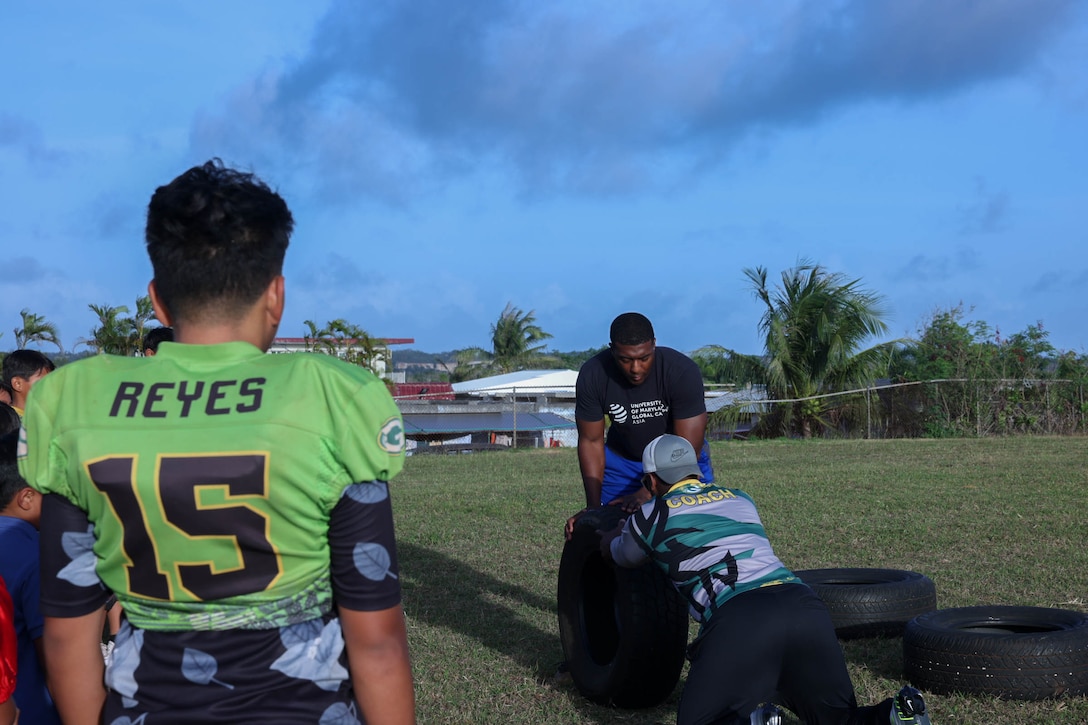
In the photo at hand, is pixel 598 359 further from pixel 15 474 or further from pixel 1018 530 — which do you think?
pixel 1018 530

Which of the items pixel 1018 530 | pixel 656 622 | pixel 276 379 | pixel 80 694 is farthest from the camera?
pixel 1018 530

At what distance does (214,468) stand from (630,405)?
469cm

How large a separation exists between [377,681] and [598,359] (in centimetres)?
472

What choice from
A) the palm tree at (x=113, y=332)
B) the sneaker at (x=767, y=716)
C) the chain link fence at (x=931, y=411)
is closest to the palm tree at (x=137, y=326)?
the palm tree at (x=113, y=332)

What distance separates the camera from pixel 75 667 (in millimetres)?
1901

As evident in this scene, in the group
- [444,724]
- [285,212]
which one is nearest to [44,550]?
[285,212]

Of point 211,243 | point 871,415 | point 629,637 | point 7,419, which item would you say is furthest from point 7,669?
point 871,415

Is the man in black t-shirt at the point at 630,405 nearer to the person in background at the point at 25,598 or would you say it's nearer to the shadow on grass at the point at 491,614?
the shadow on grass at the point at 491,614

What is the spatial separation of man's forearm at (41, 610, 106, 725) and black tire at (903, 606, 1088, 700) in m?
4.54

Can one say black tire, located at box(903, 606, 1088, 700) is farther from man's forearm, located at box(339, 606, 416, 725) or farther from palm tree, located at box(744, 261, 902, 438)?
palm tree, located at box(744, 261, 902, 438)

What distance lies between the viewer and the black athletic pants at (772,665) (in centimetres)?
378

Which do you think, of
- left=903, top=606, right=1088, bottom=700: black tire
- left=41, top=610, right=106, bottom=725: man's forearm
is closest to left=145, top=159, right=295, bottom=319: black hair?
left=41, top=610, right=106, bottom=725: man's forearm

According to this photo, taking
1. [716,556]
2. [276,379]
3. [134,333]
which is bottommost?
[716,556]

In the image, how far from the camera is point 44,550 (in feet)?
6.16
